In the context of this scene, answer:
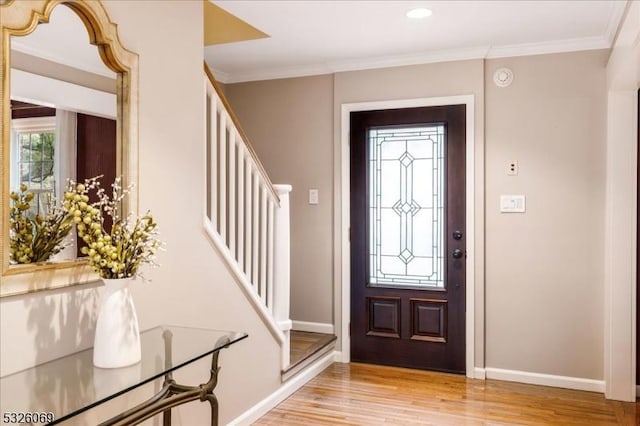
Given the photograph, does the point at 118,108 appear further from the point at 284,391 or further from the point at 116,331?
the point at 284,391

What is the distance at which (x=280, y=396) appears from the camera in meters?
3.52

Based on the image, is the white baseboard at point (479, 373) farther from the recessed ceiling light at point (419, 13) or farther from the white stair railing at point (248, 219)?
the recessed ceiling light at point (419, 13)

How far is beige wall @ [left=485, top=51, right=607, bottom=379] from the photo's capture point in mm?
3752

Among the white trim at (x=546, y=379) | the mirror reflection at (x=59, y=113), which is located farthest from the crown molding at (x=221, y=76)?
the white trim at (x=546, y=379)

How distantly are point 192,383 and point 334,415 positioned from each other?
1051 millimetres

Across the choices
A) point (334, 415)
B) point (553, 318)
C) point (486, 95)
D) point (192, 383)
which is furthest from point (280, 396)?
point (486, 95)

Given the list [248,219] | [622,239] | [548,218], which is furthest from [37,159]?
[622,239]

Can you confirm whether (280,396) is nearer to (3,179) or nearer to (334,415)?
(334,415)

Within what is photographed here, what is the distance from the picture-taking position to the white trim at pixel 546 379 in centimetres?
377

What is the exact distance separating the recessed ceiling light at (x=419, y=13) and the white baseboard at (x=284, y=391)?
8.05 ft

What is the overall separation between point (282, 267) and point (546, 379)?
206cm

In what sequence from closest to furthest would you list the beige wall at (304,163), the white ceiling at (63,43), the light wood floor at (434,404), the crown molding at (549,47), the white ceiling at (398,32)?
the white ceiling at (63,43)
the white ceiling at (398,32)
the light wood floor at (434,404)
the crown molding at (549,47)
the beige wall at (304,163)

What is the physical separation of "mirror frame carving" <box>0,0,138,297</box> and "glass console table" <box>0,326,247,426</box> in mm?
284

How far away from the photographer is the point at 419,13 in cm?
324
